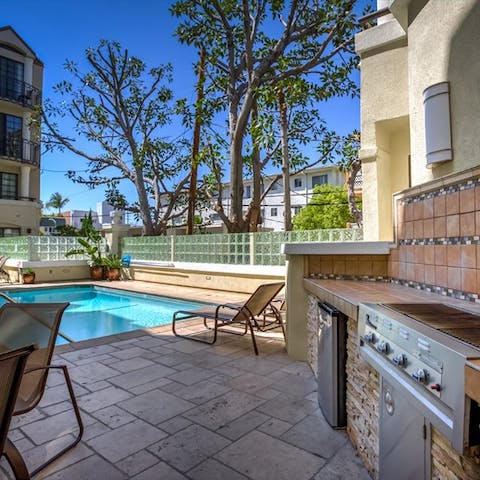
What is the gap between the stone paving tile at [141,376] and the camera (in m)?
3.53

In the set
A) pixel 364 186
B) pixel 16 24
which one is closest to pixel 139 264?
pixel 364 186

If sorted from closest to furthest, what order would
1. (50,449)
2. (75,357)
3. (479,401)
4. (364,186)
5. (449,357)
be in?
(479,401) < (449,357) < (50,449) < (75,357) < (364,186)

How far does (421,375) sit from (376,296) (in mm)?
1238

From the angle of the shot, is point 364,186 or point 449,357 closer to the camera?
Result: point 449,357

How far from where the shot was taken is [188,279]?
11.1 metres

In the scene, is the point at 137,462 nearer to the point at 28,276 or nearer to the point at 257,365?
the point at 257,365

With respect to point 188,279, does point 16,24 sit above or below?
above

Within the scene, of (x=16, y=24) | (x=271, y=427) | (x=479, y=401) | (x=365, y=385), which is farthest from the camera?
(x=16, y=24)

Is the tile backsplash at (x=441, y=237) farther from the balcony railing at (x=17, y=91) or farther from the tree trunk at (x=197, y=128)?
the balcony railing at (x=17, y=91)

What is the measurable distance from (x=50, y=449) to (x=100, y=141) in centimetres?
1518

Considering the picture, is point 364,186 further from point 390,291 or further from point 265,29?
point 265,29

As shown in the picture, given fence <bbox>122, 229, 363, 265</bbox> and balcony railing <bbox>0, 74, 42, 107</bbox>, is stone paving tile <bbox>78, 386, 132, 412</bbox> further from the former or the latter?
balcony railing <bbox>0, 74, 42, 107</bbox>

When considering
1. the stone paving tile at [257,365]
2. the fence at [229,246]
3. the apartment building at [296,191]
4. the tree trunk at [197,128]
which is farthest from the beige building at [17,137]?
the stone paving tile at [257,365]

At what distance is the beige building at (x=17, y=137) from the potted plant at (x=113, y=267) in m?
8.86
